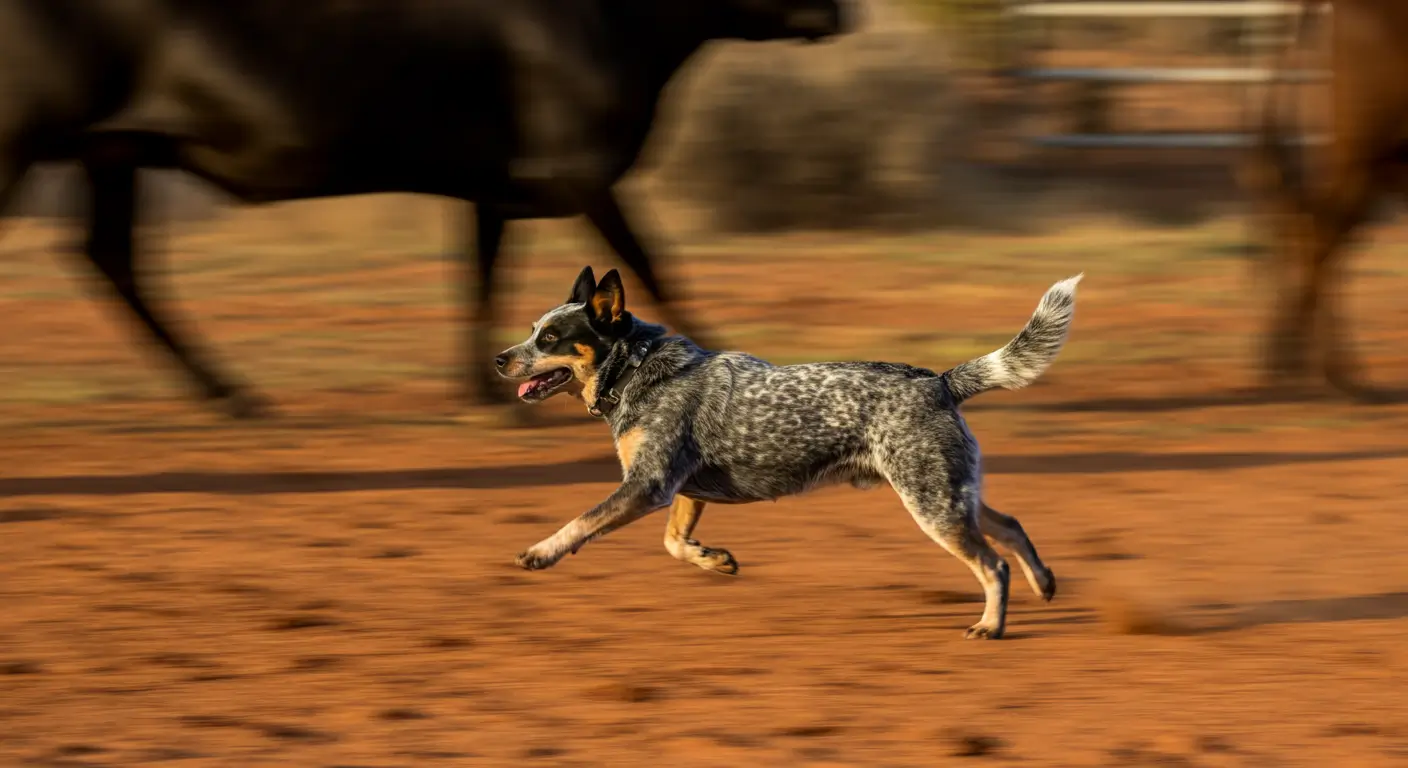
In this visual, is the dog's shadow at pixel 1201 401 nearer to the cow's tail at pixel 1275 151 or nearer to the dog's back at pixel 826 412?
the cow's tail at pixel 1275 151

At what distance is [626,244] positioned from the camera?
30.7 feet

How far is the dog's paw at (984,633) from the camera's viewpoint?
6.03m

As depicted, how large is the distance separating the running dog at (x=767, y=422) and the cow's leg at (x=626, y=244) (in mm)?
2660

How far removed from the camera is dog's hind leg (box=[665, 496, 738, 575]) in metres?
6.57

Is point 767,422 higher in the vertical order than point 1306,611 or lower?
higher

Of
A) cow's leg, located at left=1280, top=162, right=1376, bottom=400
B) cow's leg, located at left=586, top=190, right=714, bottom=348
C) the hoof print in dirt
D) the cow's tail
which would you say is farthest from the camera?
the cow's tail

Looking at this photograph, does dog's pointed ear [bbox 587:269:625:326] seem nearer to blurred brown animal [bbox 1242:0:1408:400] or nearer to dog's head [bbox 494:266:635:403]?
dog's head [bbox 494:266:635:403]

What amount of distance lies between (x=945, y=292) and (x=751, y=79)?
326cm

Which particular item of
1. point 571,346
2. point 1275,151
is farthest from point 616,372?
point 1275,151

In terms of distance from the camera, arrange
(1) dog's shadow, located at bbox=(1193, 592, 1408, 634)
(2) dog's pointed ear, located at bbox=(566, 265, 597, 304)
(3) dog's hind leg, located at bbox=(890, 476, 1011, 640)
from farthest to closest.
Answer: (2) dog's pointed ear, located at bbox=(566, 265, 597, 304), (1) dog's shadow, located at bbox=(1193, 592, 1408, 634), (3) dog's hind leg, located at bbox=(890, 476, 1011, 640)

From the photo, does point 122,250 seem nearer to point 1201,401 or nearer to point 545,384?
point 545,384

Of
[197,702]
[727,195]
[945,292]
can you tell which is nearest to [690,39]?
[945,292]

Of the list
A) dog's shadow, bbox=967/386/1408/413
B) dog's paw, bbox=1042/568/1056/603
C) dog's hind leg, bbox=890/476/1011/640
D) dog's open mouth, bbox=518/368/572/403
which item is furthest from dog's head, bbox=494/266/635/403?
dog's shadow, bbox=967/386/1408/413

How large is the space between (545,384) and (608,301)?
1.02 feet
